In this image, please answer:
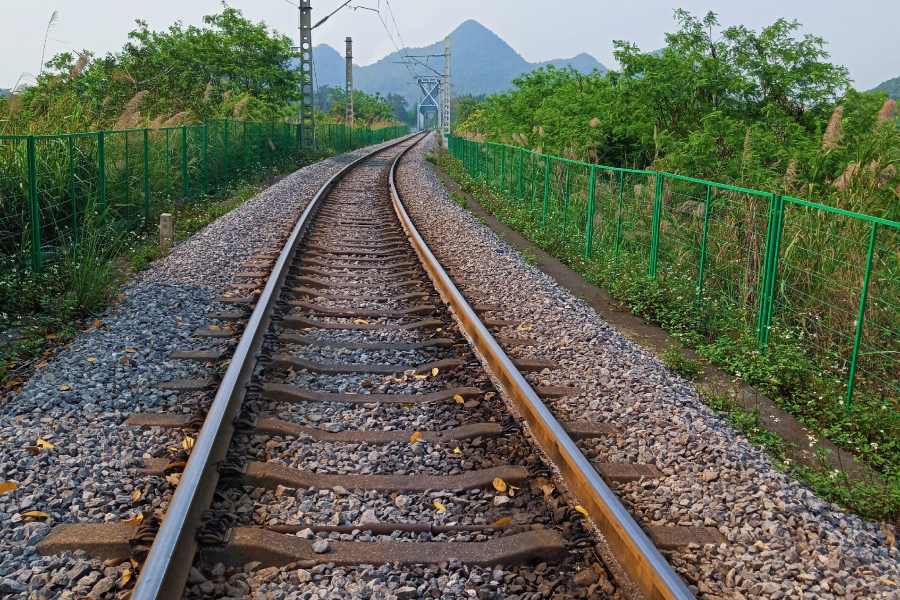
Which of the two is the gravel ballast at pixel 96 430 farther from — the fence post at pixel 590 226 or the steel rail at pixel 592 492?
the fence post at pixel 590 226

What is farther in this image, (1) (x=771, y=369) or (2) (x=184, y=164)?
(2) (x=184, y=164)

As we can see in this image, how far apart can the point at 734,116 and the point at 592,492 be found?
11263 mm

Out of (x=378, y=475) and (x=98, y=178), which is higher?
(x=98, y=178)

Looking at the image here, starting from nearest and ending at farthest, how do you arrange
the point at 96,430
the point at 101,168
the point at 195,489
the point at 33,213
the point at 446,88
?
the point at 195,489
the point at 96,430
the point at 33,213
the point at 101,168
the point at 446,88

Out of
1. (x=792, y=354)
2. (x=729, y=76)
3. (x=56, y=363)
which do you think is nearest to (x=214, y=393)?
(x=56, y=363)

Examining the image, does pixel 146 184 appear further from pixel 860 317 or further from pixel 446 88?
pixel 446 88

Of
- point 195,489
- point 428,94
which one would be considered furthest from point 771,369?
point 428,94

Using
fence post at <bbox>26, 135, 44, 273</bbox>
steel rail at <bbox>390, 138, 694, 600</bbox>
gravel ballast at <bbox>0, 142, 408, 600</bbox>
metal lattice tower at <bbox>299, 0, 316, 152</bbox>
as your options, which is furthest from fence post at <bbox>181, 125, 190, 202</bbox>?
metal lattice tower at <bbox>299, 0, 316, 152</bbox>

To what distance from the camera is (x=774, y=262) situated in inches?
255

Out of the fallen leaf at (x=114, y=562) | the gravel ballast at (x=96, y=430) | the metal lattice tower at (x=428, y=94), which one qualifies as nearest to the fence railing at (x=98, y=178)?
the gravel ballast at (x=96, y=430)

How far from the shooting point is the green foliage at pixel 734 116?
10625 mm

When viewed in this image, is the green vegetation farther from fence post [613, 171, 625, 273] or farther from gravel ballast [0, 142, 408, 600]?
gravel ballast [0, 142, 408, 600]

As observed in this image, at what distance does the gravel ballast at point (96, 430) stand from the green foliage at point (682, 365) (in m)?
3.38

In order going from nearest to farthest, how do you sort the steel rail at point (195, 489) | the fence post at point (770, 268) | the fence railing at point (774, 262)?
the steel rail at point (195, 489)
the fence railing at point (774, 262)
the fence post at point (770, 268)
